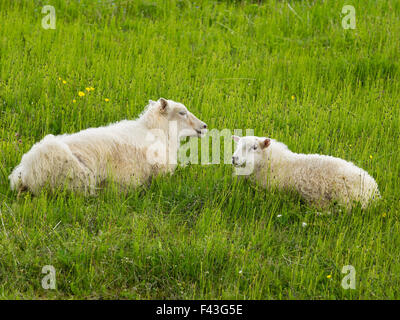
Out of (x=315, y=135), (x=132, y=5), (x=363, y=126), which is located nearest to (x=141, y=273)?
(x=315, y=135)

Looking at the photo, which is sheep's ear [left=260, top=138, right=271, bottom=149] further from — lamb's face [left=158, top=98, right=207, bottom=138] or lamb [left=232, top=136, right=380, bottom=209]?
lamb's face [left=158, top=98, right=207, bottom=138]

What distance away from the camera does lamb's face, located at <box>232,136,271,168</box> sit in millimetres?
6199

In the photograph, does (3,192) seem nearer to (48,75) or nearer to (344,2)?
(48,75)

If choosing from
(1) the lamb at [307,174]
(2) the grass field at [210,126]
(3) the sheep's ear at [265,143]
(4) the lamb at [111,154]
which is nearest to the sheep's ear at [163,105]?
(4) the lamb at [111,154]

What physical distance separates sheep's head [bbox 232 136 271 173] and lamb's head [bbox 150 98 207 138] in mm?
727

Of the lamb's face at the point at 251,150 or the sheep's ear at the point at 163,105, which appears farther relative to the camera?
the sheep's ear at the point at 163,105

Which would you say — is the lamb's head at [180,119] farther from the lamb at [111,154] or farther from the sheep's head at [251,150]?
the sheep's head at [251,150]

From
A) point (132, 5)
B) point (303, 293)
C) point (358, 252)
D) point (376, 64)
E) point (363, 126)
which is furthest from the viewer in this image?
point (132, 5)

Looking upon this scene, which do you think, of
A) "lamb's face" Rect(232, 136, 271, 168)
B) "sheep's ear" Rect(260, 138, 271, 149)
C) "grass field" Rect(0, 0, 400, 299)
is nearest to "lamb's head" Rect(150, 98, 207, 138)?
"grass field" Rect(0, 0, 400, 299)

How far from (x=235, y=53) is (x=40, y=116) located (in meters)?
4.20

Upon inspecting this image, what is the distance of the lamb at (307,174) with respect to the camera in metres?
5.79

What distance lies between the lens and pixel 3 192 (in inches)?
229

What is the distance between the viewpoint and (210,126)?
7.44 m

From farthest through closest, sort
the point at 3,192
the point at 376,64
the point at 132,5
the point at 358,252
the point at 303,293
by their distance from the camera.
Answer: the point at 132,5
the point at 376,64
the point at 3,192
the point at 358,252
the point at 303,293
